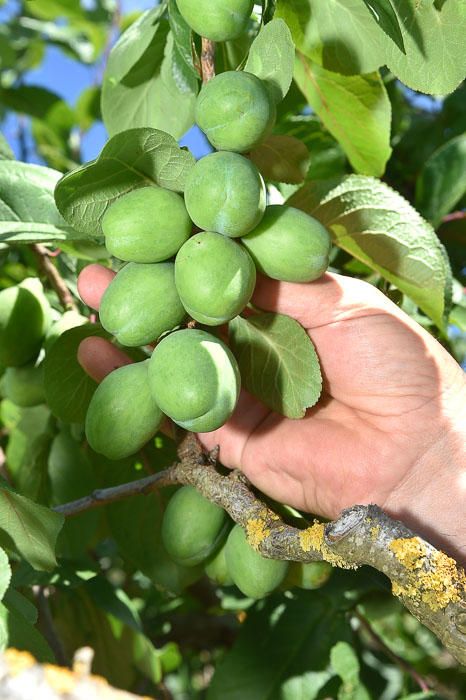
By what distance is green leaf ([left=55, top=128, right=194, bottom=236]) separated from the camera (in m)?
0.99

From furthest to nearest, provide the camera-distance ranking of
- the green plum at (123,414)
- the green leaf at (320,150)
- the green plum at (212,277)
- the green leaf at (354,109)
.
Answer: the green leaf at (320,150) < the green leaf at (354,109) < the green plum at (123,414) < the green plum at (212,277)

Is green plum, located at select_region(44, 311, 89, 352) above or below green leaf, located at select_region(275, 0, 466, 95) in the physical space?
below

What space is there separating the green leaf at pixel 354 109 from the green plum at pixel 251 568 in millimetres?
740

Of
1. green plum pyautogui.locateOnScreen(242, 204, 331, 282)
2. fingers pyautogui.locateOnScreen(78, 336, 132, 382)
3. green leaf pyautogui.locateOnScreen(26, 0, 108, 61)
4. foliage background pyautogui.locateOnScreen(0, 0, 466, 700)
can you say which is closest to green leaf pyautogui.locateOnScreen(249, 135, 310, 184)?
foliage background pyautogui.locateOnScreen(0, 0, 466, 700)

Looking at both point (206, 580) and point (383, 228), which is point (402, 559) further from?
point (206, 580)

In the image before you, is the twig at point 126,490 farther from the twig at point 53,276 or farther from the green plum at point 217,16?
the green plum at point 217,16

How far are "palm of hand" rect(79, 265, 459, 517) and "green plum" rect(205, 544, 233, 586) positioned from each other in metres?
0.14

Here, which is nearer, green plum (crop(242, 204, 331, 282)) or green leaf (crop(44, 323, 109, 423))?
green plum (crop(242, 204, 331, 282))

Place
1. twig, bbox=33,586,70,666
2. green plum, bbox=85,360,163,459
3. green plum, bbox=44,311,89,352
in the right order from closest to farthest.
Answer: green plum, bbox=85,360,163,459, green plum, bbox=44,311,89,352, twig, bbox=33,586,70,666

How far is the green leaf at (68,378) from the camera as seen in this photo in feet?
4.33

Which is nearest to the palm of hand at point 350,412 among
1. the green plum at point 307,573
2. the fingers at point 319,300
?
the fingers at point 319,300

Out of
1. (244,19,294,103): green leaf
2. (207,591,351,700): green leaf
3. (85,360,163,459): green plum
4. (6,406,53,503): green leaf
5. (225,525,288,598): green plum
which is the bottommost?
(207,591,351,700): green leaf

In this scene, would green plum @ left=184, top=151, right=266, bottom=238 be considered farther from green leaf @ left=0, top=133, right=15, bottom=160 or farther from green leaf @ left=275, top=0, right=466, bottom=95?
green leaf @ left=0, top=133, right=15, bottom=160

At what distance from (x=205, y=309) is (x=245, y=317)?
0.28 meters
